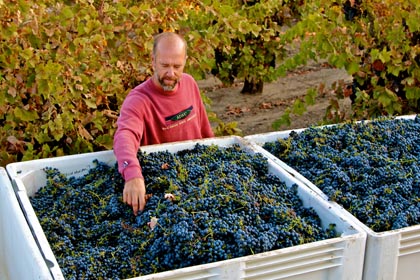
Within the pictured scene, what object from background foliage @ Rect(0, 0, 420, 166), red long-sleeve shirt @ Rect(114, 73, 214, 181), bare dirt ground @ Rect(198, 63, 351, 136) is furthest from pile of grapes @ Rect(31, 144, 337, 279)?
bare dirt ground @ Rect(198, 63, 351, 136)

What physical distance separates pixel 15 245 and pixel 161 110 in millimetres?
907

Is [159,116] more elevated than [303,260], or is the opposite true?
[159,116]

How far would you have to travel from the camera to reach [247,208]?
7.07ft

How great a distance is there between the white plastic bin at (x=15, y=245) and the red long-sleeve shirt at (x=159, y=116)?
1.44ft

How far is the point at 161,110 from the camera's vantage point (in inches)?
110

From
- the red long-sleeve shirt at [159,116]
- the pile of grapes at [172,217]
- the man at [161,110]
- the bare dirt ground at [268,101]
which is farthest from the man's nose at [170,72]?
the bare dirt ground at [268,101]

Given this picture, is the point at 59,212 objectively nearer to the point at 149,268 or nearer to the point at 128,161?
the point at 128,161

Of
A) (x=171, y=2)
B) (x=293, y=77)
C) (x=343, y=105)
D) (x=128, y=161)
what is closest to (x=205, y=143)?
(x=128, y=161)

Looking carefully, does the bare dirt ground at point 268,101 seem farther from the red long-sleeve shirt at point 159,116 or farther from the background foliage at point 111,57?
the red long-sleeve shirt at point 159,116

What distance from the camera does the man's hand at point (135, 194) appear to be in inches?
88.7

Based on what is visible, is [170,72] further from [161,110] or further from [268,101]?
[268,101]

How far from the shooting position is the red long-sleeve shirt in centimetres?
258

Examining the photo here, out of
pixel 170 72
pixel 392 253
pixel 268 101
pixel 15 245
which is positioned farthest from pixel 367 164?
pixel 268 101

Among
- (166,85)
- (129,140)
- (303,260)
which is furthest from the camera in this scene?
(166,85)
